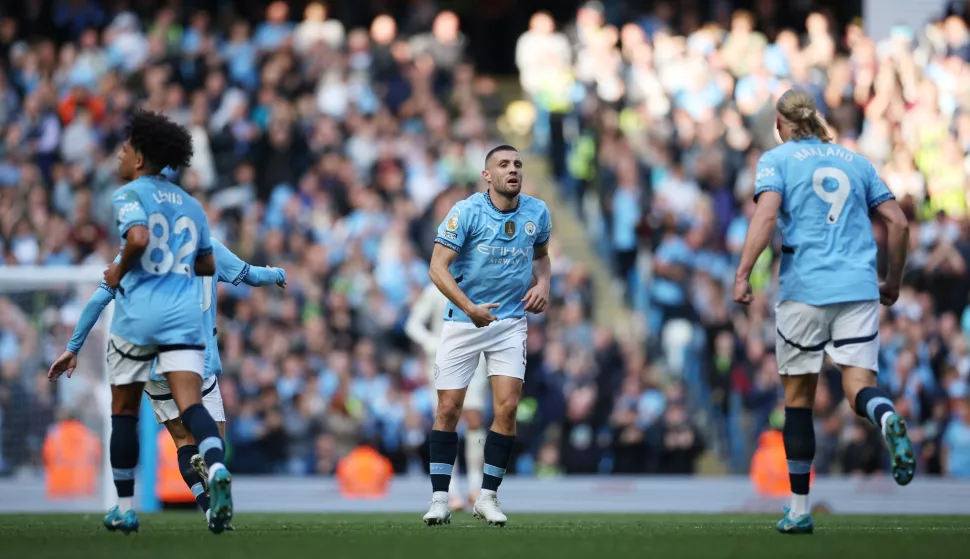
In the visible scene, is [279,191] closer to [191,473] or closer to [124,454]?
[191,473]

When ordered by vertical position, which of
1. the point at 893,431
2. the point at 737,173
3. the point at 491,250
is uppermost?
the point at 737,173

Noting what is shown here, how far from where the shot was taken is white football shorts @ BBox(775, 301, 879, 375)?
9.08m

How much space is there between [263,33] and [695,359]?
9.25 meters

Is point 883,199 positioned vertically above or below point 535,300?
above

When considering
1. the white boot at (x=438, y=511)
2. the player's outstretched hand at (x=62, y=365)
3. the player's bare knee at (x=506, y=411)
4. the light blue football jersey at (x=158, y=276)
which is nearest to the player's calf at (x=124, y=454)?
the light blue football jersey at (x=158, y=276)

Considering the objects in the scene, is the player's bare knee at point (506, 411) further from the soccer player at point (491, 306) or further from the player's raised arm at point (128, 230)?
the player's raised arm at point (128, 230)

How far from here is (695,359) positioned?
19344 mm

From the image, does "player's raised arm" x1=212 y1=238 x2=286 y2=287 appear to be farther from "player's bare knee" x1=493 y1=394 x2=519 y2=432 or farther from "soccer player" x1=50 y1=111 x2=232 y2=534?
"player's bare knee" x1=493 y1=394 x2=519 y2=432

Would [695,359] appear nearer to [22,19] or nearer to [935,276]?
[935,276]

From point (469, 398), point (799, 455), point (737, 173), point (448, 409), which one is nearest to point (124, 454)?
point (448, 409)

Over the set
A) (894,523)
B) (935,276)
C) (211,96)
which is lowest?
(894,523)

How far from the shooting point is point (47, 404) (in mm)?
16625

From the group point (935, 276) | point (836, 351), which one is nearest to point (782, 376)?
point (836, 351)

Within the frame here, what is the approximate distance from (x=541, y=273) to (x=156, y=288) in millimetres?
2996
